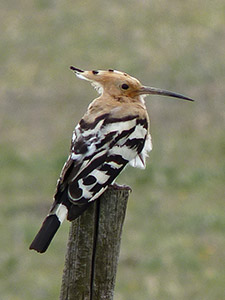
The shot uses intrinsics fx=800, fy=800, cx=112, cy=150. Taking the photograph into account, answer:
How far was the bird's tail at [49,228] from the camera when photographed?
12.1 feet

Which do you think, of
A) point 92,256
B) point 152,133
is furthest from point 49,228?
point 152,133

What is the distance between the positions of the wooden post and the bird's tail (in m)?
0.10

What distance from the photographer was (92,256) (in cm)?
366

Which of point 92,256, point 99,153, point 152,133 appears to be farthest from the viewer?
point 152,133

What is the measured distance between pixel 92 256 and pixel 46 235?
24 cm

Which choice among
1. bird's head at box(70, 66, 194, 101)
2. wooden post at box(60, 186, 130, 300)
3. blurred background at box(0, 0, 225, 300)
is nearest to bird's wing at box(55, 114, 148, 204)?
wooden post at box(60, 186, 130, 300)

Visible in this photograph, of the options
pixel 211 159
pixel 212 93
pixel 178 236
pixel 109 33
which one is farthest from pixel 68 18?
pixel 178 236

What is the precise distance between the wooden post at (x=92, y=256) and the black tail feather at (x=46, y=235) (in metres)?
0.10

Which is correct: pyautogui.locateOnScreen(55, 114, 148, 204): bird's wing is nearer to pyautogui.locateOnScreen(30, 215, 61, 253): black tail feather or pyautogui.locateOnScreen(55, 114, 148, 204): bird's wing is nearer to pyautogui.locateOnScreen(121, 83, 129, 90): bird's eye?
pyautogui.locateOnScreen(30, 215, 61, 253): black tail feather

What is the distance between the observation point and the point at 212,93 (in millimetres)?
11906

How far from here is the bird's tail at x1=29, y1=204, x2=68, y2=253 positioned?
3688 millimetres

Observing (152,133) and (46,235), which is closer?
(46,235)

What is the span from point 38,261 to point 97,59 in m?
5.89

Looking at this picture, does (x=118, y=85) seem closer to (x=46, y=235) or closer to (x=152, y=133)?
(x=46, y=235)
